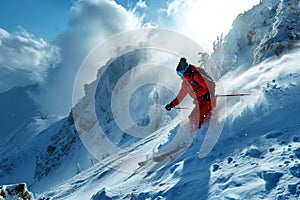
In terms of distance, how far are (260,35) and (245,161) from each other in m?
25.0

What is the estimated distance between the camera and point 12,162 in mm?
164250

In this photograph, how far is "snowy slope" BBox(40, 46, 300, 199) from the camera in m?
5.38

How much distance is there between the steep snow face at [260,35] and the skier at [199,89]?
8.45m

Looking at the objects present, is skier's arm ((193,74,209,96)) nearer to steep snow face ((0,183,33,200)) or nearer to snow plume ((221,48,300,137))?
snow plume ((221,48,300,137))

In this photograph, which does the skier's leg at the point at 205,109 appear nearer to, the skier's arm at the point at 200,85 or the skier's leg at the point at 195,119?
the skier's leg at the point at 195,119

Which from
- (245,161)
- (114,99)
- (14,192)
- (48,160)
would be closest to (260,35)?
(245,161)

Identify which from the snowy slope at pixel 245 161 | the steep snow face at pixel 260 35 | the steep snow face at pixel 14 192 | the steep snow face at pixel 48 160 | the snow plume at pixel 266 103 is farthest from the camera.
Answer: the steep snow face at pixel 48 160

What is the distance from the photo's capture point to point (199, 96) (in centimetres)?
960

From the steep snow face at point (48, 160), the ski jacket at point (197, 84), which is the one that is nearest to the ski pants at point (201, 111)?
the ski jacket at point (197, 84)

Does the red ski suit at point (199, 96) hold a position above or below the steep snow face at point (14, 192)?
above

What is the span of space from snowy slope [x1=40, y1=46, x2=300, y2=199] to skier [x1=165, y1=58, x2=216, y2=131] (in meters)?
0.65

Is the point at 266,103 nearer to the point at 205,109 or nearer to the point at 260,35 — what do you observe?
the point at 205,109

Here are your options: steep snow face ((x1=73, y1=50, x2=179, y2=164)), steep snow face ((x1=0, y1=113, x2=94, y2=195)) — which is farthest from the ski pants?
steep snow face ((x1=0, y1=113, x2=94, y2=195))

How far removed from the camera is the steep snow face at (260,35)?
18.5m
